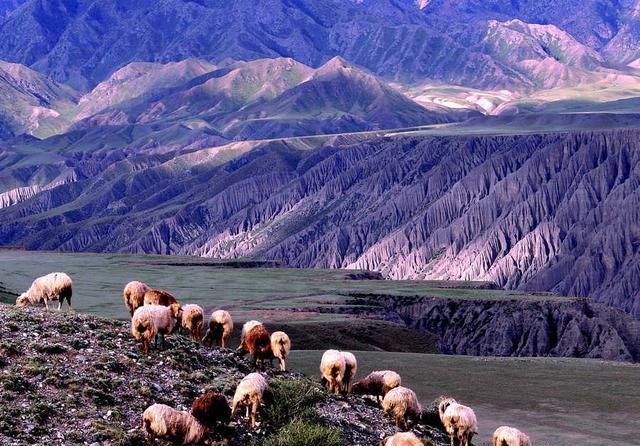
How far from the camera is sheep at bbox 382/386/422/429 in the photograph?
30.1 meters

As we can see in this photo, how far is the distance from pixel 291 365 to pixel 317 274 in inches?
3673

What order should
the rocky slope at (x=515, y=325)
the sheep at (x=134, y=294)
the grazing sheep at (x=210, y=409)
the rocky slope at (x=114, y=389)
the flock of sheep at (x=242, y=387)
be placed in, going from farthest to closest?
the rocky slope at (x=515, y=325) → the sheep at (x=134, y=294) → the grazing sheep at (x=210, y=409) → the flock of sheep at (x=242, y=387) → the rocky slope at (x=114, y=389)

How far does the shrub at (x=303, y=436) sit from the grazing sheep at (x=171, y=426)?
1.85m

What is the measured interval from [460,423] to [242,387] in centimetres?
676

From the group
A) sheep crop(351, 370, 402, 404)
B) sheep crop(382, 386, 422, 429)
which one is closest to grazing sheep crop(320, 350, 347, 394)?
sheep crop(351, 370, 402, 404)

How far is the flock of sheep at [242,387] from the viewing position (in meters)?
24.7

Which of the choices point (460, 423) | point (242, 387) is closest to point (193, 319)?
point (242, 387)

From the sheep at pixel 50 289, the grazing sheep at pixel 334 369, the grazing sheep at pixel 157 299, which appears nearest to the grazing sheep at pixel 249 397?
the grazing sheep at pixel 334 369

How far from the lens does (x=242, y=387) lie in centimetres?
2703

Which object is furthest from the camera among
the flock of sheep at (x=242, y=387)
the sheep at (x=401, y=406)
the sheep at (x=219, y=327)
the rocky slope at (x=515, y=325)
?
the rocky slope at (x=515, y=325)

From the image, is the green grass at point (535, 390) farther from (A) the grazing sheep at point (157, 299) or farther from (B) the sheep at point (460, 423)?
(A) the grazing sheep at point (157, 299)

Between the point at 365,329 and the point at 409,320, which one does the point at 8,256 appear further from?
the point at 365,329

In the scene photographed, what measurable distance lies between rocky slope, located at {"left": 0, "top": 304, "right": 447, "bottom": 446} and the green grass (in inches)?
356

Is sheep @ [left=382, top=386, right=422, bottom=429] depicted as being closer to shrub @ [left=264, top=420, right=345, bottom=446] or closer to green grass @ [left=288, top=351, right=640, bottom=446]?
shrub @ [left=264, top=420, right=345, bottom=446]
